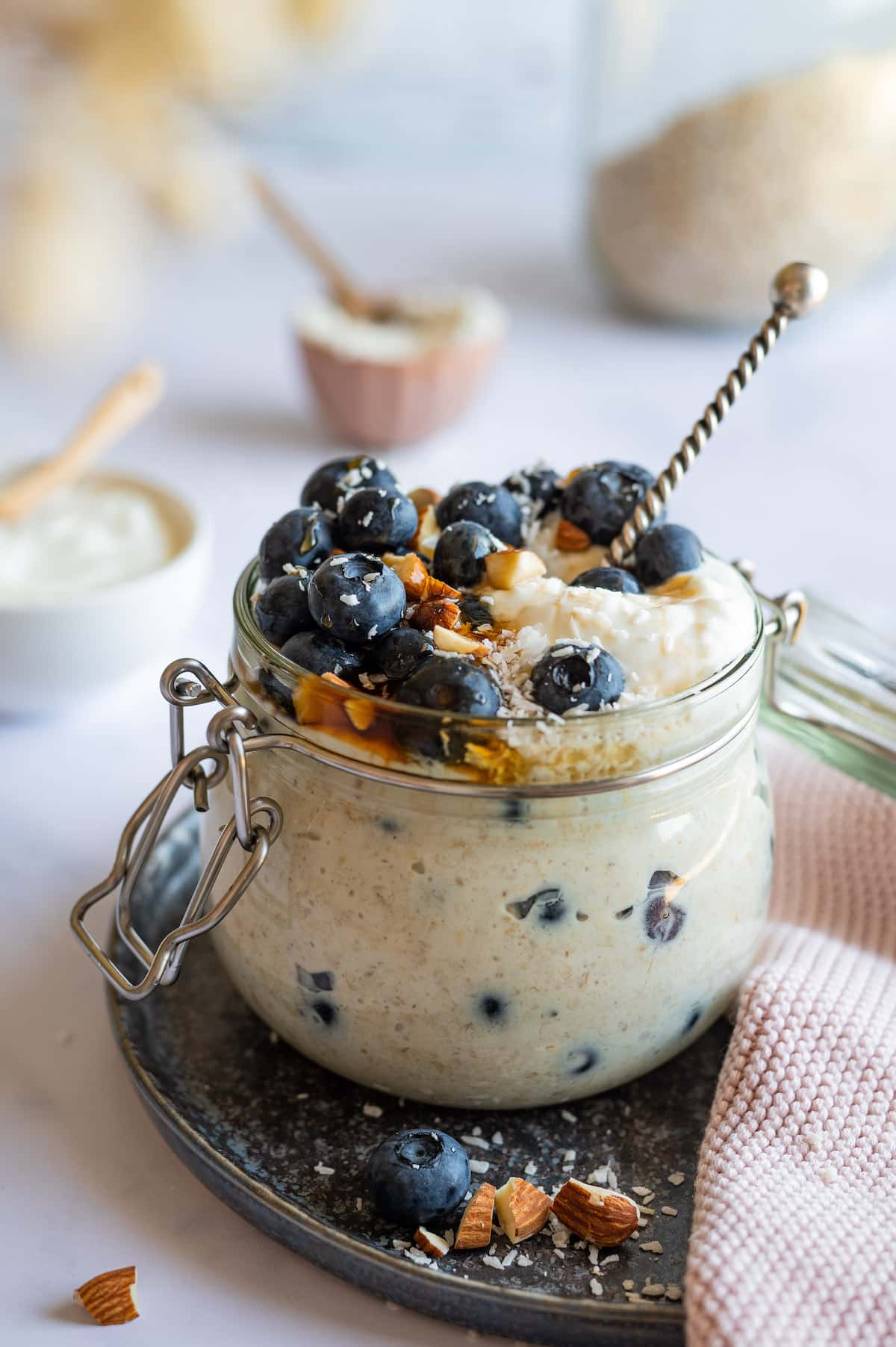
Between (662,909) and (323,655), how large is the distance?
20 centimetres

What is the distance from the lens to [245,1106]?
0.68 m

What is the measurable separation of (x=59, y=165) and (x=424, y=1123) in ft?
5.15

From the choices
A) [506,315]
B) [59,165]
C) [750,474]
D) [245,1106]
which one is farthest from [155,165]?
[245,1106]

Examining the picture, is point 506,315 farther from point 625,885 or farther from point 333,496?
point 625,885

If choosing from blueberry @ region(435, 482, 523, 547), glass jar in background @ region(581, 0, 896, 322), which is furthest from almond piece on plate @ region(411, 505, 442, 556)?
glass jar in background @ region(581, 0, 896, 322)

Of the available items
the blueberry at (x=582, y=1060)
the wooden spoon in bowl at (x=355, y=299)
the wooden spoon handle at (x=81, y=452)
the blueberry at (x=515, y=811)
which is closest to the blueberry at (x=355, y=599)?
the blueberry at (x=515, y=811)

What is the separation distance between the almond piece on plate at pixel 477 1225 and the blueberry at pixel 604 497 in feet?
1.12

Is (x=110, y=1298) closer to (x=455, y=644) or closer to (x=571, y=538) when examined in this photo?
(x=455, y=644)

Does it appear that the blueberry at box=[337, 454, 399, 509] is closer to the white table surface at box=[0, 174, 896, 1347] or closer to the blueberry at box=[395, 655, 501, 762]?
the blueberry at box=[395, 655, 501, 762]

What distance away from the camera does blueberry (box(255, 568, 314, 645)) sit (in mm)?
650

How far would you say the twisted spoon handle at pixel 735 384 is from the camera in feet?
2.31

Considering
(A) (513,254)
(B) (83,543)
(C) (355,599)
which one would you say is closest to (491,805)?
(C) (355,599)

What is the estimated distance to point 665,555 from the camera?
69 cm

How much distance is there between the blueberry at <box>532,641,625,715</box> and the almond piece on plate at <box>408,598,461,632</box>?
0.20 ft
